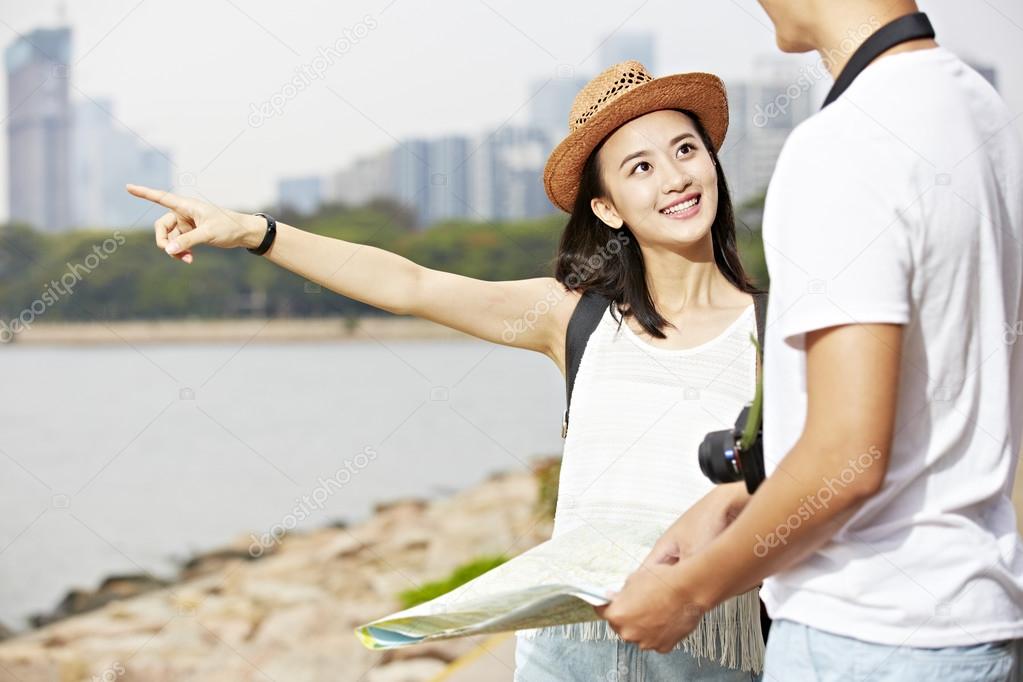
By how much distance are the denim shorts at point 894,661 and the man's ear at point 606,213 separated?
3.05ft

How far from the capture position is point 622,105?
1.77 metres

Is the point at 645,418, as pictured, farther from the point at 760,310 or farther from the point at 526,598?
the point at 526,598

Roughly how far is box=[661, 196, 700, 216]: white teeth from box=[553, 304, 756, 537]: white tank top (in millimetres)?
186

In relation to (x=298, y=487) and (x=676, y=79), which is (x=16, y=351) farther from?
(x=676, y=79)

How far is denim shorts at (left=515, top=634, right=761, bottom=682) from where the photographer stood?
61.9 inches

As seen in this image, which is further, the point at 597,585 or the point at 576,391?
the point at 576,391

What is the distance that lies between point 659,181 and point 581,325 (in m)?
0.25

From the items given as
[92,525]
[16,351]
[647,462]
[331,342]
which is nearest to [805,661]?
[647,462]

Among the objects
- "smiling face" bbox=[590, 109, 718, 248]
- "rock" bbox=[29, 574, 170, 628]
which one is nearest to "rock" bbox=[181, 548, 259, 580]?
"rock" bbox=[29, 574, 170, 628]

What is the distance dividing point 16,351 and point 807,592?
50.1 meters

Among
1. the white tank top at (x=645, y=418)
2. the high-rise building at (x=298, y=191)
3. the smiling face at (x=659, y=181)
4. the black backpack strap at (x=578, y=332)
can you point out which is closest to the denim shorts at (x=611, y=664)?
the white tank top at (x=645, y=418)

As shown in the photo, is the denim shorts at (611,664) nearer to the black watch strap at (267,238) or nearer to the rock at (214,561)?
the black watch strap at (267,238)

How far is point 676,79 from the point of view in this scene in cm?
177

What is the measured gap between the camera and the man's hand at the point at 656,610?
3.52 feet
